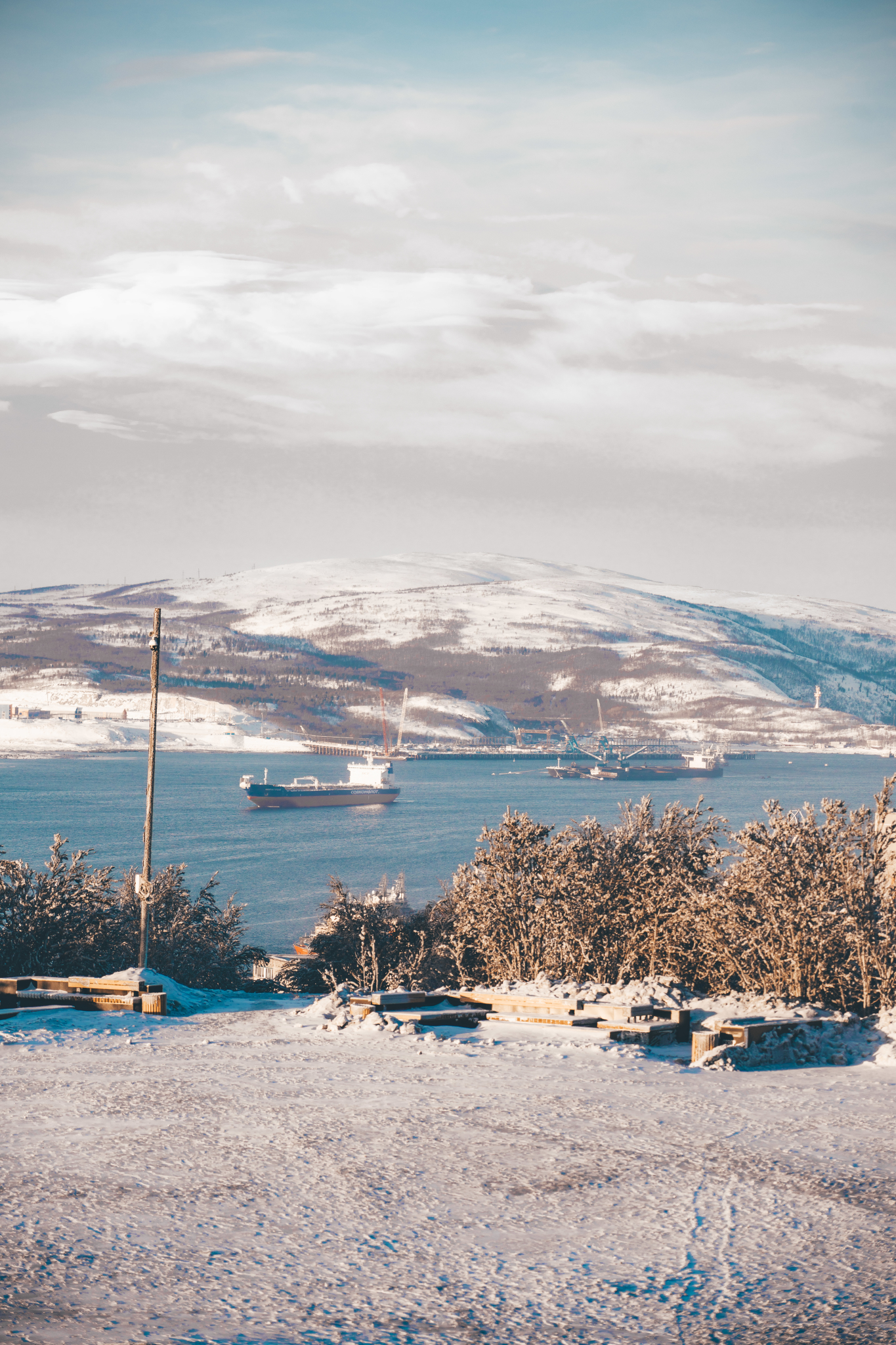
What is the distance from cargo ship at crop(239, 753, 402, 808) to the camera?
423ft

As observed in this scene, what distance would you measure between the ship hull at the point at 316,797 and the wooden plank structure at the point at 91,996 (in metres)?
112

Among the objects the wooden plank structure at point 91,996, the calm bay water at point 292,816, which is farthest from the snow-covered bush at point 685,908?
the calm bay water at point 292,816

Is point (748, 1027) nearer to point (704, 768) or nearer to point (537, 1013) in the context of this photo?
point (537, 1013)

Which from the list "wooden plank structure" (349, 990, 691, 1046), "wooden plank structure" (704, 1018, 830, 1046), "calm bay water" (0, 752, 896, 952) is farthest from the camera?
"calm bay water" (0, 752, 896, 952)

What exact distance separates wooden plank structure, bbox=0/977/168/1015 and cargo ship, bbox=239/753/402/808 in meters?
112

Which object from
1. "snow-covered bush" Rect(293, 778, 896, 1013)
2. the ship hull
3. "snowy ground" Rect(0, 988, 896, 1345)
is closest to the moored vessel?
the ship hull

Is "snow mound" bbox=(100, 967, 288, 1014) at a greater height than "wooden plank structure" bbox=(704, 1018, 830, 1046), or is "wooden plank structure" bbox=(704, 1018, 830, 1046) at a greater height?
"wooden plank structure" bbox=(704, 1018, 830, 1046)

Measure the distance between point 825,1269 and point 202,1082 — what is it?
5.96m

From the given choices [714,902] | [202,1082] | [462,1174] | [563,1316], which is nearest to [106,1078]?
[202,1082]

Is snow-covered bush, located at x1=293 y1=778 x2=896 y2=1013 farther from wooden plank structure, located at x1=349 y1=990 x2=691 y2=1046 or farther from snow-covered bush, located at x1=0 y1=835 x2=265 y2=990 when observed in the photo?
snow-covered bush, located at x1=0 y1=835 x2=265 y2=990

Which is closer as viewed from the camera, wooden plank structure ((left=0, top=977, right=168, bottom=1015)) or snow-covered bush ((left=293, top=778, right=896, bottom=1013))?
wooden plank structure ((left=0, top=977, right=168, bottom=1015))

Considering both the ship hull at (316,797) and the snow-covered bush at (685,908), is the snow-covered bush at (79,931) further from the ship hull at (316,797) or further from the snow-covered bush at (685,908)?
the ship hull at (316,797)

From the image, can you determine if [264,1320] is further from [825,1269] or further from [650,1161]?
[650,1161]

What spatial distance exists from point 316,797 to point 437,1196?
130093mm
